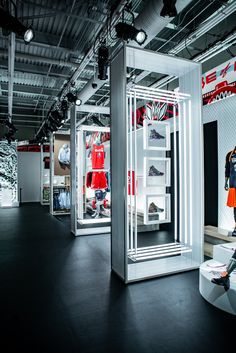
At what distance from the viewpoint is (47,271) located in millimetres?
3627

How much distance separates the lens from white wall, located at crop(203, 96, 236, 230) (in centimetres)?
464

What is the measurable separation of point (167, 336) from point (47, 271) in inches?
81.4

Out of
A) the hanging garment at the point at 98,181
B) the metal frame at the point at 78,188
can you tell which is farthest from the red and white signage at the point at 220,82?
the hanging garment at the point at 98,181

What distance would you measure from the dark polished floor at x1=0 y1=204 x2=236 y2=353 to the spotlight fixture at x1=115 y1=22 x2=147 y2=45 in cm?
319

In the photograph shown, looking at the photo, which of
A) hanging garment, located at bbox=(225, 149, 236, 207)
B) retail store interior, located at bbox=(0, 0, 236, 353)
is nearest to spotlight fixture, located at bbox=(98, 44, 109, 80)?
retail store interior, located at bbox=(0, 0, 236, 353)

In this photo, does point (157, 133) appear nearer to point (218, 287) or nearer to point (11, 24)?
point (218, 287)

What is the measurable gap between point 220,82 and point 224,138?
104cm

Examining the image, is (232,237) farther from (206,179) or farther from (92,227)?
(92,227)

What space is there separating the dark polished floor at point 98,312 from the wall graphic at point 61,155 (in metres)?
5.25

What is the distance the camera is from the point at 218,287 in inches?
103

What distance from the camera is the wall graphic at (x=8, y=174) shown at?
11352mm

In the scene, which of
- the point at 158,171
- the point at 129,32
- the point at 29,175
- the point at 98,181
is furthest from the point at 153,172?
the point at 29,175

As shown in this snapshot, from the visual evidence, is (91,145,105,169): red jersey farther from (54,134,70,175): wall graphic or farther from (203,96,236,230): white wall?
(203,96,236,230): white wall

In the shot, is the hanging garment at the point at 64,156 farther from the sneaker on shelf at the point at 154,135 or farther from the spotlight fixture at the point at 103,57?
the sneaker on shelf at the point at 154,135
